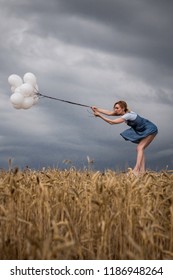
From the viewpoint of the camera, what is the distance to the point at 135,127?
8.73 metres

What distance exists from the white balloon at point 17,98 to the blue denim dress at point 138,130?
2.02 meters

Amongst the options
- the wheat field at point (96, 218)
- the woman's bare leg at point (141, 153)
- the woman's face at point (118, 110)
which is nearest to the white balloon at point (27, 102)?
the woman's face at point (118, 110)

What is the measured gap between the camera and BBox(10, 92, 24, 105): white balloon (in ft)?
26.7

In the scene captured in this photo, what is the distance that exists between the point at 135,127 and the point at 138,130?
0.29ft

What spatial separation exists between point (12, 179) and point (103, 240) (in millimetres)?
1398

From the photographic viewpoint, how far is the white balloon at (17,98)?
814 centimetres

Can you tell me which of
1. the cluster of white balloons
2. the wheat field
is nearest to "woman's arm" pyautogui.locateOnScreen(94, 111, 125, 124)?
the cluster of white balloons

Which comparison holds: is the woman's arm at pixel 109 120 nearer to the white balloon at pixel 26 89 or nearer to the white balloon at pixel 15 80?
the white balloon at pixel 26 89

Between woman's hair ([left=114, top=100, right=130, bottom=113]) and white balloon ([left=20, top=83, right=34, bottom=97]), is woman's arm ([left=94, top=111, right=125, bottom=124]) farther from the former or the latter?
white balloon ([left=20, top=83, right=34, bottom=97])

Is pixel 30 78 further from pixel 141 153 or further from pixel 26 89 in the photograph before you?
pixel 141 153
